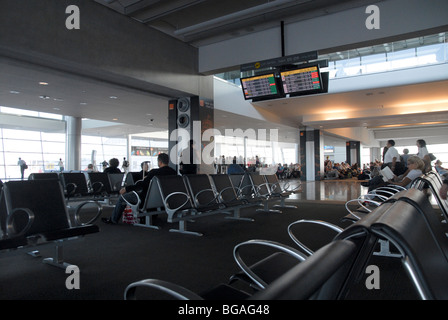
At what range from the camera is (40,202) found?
3223 millimetres

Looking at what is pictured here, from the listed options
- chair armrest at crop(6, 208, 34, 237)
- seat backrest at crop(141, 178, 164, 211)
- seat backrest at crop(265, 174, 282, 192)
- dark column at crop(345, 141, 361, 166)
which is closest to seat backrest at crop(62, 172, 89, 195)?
seat backrest at crop(141, 178, 164, 211)

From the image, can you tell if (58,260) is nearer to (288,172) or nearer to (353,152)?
(288,172)

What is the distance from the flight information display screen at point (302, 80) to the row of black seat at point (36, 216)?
17.7ft

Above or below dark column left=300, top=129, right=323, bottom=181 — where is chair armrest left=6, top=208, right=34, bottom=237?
below

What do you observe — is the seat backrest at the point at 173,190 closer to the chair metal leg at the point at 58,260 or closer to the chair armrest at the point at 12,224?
the chair metal leg at the point at 58,260

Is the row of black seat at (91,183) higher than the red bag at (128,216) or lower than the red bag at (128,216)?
higher

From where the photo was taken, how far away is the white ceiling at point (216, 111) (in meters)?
6.42

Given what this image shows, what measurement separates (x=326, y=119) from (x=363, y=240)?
53.9 feet

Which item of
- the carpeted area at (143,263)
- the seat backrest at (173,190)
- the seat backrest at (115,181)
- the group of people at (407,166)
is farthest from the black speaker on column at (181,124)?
the group of people at (407,166)

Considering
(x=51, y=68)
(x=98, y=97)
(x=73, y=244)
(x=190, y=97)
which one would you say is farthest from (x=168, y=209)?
(x=98, y=97)

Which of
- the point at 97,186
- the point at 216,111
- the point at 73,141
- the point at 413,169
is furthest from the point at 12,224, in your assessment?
the point at 73,141

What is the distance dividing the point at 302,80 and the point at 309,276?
6.81 meters

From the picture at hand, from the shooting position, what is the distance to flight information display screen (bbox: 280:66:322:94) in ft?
22.5

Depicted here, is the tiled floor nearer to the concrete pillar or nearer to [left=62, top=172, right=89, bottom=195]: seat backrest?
[left=62, top=172, right=89, bottom=195]: seat backrest
